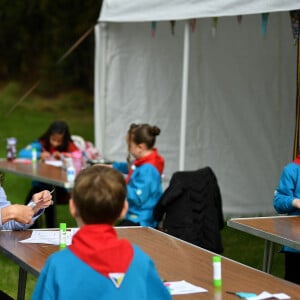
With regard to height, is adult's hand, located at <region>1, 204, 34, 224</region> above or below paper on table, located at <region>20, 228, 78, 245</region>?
above

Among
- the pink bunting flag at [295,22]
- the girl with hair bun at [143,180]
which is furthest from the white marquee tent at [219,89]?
the girl with hair bun at [143,180]

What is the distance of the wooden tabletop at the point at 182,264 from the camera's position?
11.5ft

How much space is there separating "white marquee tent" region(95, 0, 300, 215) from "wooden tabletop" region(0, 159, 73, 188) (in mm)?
1417

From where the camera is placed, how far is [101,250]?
2.90 meters

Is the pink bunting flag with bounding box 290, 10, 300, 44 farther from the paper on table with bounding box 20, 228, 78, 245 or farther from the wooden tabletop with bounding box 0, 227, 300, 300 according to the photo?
the paper on table with bounding box 20, 228, 78, 245

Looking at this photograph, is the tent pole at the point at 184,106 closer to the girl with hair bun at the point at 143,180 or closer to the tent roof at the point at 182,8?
the tent roof at the point at 182,8

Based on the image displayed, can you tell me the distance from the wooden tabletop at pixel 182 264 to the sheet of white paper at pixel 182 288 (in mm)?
38

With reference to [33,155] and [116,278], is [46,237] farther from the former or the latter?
[33,155]

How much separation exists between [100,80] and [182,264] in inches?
271

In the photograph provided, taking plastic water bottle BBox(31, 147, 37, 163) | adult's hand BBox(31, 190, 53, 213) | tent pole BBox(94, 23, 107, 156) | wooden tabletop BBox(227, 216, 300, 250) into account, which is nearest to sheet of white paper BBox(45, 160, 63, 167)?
plastic water bottle BBox(31, 147, 37, 163)

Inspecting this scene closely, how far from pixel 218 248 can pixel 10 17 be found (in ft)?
58.6

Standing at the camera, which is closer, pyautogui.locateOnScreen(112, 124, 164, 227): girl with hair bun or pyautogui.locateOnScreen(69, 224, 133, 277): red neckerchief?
pyautogui.locateOnScreen(69, 224, 133, 277): red neckerchief

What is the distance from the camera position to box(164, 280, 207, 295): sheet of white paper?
3.39 meters

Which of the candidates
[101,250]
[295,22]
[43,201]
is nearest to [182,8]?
[295,22]
